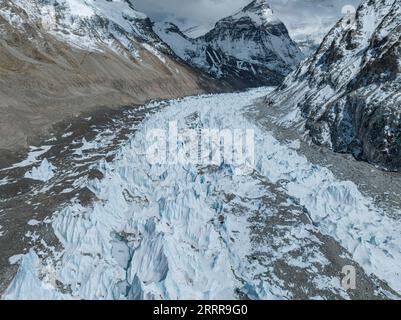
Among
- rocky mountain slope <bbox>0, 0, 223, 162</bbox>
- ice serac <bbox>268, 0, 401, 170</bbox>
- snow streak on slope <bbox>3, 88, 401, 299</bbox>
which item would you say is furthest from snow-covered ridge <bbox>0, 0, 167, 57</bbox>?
snow streak on slope <bbox>3, 88, 401, 299</bbox>

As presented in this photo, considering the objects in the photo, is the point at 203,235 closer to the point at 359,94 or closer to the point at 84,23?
the point at 359,94

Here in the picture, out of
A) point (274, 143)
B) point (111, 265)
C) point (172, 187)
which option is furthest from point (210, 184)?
point (274, 143)

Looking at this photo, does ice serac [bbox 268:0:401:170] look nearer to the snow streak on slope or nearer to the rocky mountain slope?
the snow streak on slope

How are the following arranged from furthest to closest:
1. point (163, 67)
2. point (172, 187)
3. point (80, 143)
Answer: point (163, 67), point (80, 143), point (172, 187)

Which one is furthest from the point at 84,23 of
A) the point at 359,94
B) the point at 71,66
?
the point at 359,94
